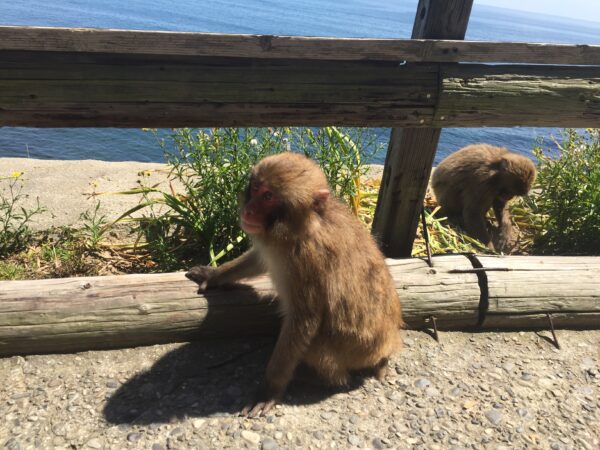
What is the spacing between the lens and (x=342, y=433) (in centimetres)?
288

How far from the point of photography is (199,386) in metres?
3.13

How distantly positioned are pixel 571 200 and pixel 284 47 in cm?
397

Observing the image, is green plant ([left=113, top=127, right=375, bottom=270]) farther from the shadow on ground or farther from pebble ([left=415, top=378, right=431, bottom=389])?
pebble ([left=415, top=378, right=431, bottom=389])

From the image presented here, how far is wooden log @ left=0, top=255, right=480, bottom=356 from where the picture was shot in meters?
3.15

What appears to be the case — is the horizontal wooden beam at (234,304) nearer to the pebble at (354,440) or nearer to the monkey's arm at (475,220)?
the pebble at (354,440)

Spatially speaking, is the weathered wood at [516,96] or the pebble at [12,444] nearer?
the pebble at [12,444]

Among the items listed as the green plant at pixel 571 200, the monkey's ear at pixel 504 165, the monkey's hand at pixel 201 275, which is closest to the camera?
the monkey's hand at pixel 201 275

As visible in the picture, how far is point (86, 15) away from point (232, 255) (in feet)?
64.4

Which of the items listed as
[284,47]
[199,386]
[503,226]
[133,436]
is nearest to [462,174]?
[503,226]

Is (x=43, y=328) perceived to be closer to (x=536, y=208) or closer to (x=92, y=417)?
(x=92, y=417)

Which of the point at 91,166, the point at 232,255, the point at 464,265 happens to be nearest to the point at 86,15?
the point at 91,166

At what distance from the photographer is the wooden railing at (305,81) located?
2773 mm

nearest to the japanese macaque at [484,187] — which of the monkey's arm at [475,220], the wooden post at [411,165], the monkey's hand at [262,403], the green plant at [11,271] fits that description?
the monkey's arm at [475,220]

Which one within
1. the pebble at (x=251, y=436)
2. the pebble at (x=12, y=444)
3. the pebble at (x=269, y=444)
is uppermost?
the pebble at (x=269, y=444)
